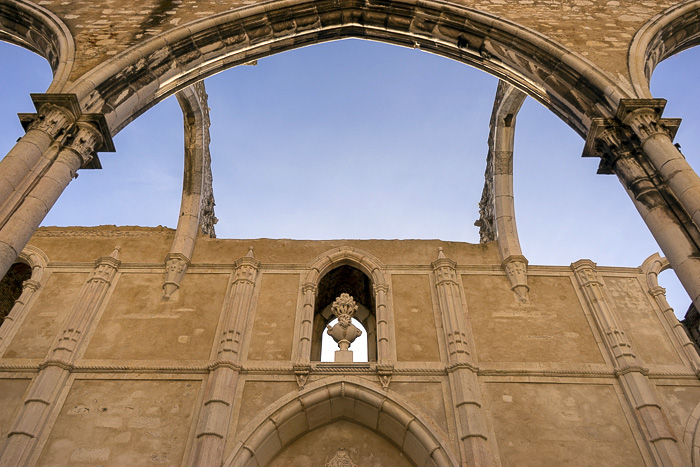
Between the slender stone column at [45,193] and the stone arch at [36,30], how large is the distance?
5.90 ft

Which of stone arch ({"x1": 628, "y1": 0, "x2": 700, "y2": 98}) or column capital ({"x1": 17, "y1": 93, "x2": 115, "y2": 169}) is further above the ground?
stone arch ({"x1": 628, "y1": 0, "x2": 700, "y2": 98})

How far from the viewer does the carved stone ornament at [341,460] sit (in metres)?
7.86

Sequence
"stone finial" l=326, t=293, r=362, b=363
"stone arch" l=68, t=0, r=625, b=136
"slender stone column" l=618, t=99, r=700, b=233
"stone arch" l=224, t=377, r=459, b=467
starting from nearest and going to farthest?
"slender stone column" l=618, t=99, r=700, b=233 → "stone arch" l=68, t=0, r=625, b=136 → "stone arch" l=224, t=377, r=459, b=467 → "stone finial" l=326, t=293, r=362, b=363

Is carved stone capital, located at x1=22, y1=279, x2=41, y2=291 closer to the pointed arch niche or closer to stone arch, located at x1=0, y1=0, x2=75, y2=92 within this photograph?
stone arch, located at x1=0, y1=0, x2=75, y2=92

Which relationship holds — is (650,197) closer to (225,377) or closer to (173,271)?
(225,377)

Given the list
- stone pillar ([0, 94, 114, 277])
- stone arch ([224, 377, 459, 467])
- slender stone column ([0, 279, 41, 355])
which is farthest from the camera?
slender stone column ([0, 279, 41, 355])

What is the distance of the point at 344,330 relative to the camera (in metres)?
9.42

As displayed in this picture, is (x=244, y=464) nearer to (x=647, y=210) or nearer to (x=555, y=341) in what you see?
(x=555, y=341)

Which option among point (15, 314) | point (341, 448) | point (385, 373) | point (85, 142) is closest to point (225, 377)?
point (341, 448)

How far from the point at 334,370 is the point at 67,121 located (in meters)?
5.41

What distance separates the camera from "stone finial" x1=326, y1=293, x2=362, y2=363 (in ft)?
29.5

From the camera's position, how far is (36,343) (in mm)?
8828

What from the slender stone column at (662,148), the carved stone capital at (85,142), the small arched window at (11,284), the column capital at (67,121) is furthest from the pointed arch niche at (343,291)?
the small arched window at (11,284)

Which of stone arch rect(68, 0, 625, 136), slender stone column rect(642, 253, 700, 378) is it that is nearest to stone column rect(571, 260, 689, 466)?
slender stone column rect(642, 253, 700, 378)
